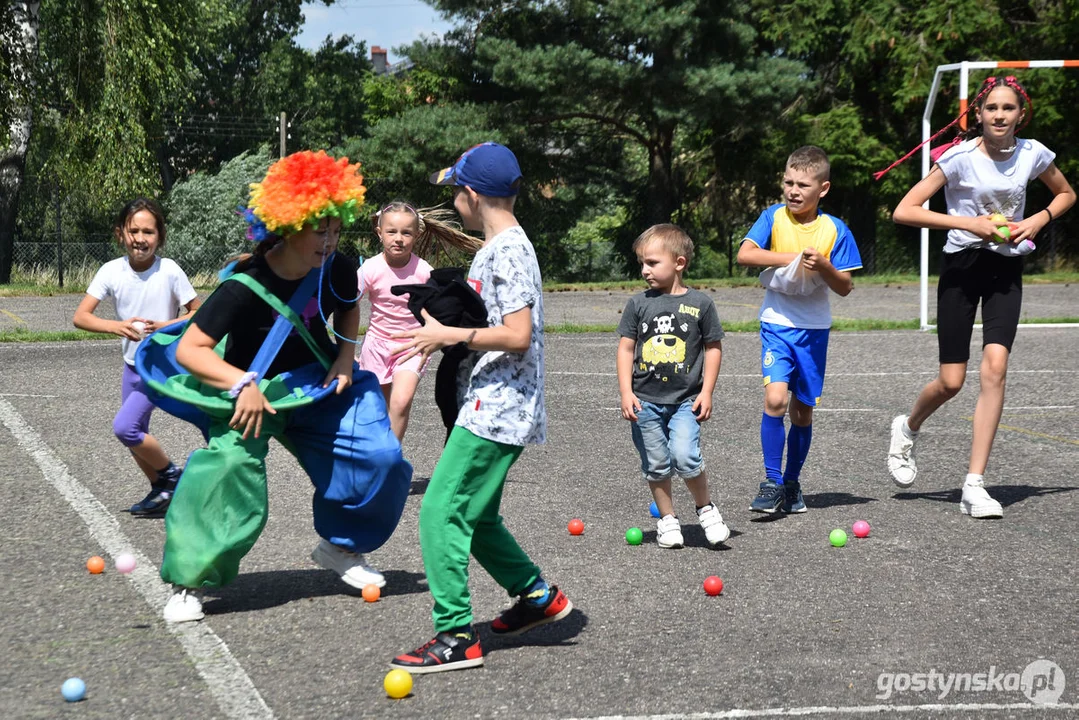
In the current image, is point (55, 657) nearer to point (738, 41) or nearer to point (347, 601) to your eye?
point (347, 601)

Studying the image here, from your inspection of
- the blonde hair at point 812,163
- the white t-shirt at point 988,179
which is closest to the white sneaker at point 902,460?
the white t-shirt at point 988,179

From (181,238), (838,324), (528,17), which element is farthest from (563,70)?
(838,324)

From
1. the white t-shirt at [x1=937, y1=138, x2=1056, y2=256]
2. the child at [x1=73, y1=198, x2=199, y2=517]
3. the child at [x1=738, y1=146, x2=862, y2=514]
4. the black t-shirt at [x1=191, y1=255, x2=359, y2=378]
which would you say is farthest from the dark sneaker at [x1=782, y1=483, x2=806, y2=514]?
the child at [x1=73, y1=198, x2=199, y2=517]

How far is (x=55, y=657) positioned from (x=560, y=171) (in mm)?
35140

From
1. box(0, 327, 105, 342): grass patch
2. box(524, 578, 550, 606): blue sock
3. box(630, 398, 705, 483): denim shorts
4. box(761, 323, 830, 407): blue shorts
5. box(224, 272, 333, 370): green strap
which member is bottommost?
box(0, 327, 105, 342): grass patch

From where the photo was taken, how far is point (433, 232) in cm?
740

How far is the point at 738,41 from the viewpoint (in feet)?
105

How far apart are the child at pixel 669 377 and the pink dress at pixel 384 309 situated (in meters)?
1.69

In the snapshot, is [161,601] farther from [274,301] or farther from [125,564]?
[274,301]

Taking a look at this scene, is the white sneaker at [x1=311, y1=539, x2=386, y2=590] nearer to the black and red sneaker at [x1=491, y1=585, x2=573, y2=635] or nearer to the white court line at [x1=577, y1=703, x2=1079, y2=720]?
the black and red sneaker at [x1=491, y1=585, x2=573, y2=635]

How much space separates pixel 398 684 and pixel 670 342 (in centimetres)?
257

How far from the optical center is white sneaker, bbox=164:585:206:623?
488cm

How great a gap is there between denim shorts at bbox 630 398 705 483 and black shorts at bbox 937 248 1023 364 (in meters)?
1.84

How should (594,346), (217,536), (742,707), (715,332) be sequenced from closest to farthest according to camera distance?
1. (742,707)
2. (217,536)
3. (715,332)
4. (594,346)
